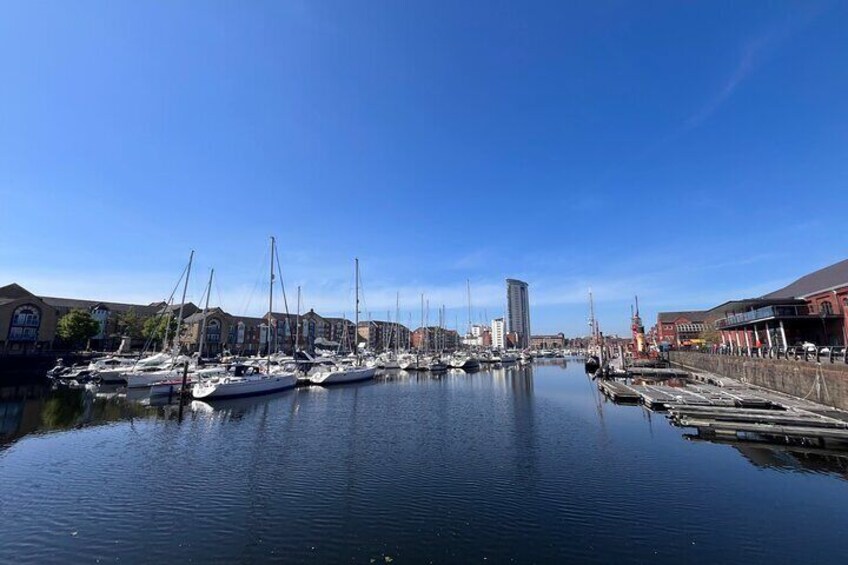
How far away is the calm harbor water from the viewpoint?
11609mm

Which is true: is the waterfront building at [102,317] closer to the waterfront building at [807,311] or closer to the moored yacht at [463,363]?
the moored yacht at [463,363]

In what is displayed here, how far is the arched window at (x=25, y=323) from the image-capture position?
80250 mm

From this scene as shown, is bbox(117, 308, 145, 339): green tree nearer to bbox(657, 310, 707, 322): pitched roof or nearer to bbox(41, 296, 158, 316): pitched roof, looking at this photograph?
bbox(41, 296, 158, 316): pitched roof

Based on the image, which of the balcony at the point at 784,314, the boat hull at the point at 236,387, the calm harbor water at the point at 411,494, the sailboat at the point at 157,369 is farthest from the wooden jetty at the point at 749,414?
the sailboat at the point at 157,369

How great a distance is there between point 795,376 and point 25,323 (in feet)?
393

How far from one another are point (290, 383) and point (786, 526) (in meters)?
47.7

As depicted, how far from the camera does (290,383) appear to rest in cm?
5109

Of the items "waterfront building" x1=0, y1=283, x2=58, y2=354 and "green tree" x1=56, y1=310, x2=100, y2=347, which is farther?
"green tree" x1=56, y1=310, x2=100, y2=347

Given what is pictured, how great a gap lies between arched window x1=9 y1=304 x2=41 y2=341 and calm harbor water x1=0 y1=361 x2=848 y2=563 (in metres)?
73.2

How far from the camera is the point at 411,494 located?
51.1 feet

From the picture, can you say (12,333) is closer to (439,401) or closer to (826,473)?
(439,401)

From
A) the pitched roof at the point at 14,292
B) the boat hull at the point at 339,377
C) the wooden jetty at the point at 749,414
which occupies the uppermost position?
the pitched roof at the point at 14,292

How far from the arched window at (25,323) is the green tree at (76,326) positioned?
155 inches

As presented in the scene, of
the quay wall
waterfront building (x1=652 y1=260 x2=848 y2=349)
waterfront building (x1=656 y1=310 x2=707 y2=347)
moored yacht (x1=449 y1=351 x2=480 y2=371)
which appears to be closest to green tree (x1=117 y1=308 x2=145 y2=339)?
moored yacht (x1=449 y1=351 x2=480 y2=371)
